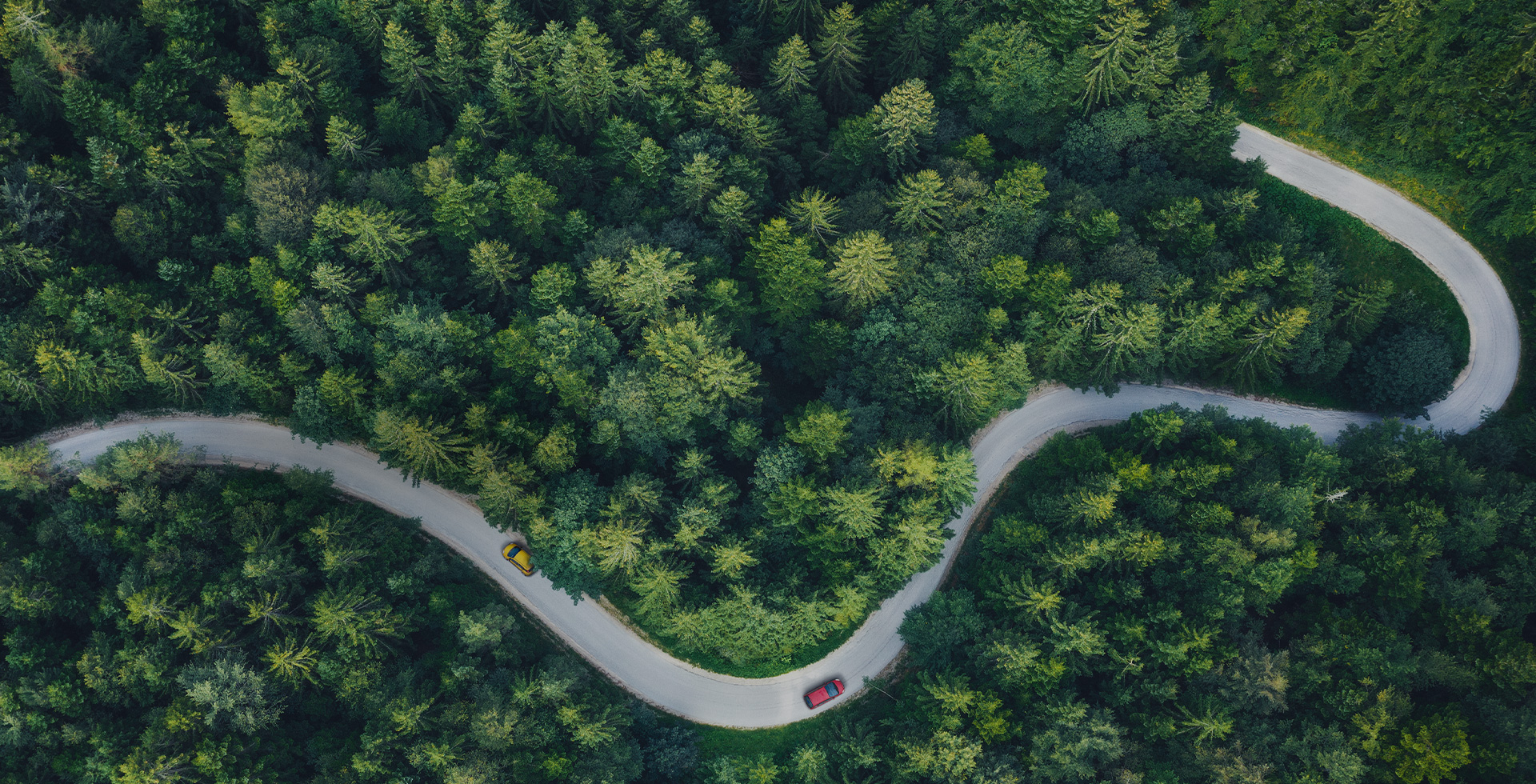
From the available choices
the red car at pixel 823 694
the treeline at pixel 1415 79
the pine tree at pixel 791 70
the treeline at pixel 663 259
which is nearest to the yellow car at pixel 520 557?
the treeline at pixel 663 259

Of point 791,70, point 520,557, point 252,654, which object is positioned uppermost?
point 791,70

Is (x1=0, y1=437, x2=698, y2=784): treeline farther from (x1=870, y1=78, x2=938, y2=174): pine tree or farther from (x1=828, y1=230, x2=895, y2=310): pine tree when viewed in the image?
(x1=870, y1=78, x2=938, y2=174): pine tree

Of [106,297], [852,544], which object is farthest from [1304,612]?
[106,297]

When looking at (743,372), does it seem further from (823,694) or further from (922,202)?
(823,694)

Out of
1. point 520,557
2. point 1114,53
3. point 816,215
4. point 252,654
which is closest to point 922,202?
point 816,215

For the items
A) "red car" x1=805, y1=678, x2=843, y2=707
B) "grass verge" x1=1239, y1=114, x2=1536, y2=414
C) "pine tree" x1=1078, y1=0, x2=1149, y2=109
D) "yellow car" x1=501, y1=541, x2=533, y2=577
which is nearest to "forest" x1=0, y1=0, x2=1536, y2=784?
"pine tree" x1=1078, y1=0, x2=1149, y2=109

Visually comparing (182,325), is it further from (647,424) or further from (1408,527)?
(1408,527)
